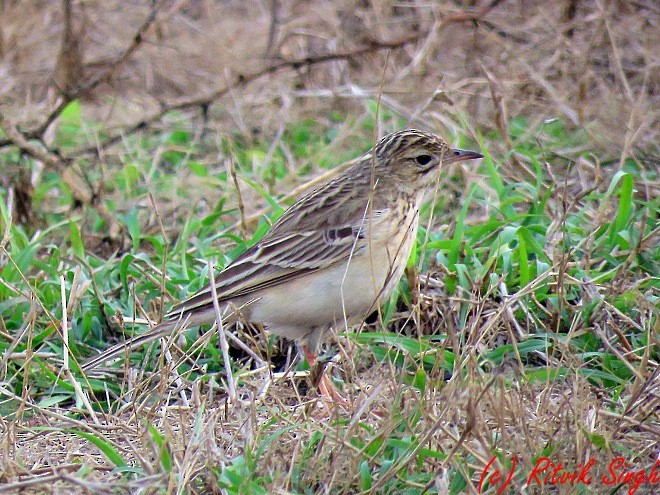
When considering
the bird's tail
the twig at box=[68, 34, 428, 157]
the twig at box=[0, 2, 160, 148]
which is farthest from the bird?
the twig at box=[68, 34, 428, 157]

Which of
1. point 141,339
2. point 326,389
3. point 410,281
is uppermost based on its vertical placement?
point 141,339

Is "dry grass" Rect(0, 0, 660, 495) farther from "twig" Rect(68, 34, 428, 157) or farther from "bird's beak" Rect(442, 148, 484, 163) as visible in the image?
"bird's beak" Rect(442, 148, 484, 163)

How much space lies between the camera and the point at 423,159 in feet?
18.1

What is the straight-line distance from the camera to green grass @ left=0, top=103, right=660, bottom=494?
3.71m

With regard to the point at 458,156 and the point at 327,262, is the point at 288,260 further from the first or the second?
the point at 458,156

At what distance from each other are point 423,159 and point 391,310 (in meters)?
0.87

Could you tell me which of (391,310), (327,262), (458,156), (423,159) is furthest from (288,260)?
(458,156)

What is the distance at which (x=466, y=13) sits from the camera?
8906mm

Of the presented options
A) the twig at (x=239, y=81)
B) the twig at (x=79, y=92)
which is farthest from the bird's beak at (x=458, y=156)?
the twig at (x=79, y=92)

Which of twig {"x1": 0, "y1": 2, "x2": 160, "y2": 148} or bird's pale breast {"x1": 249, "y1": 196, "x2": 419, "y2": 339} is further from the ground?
twig {"x1": 0, "y1": 2, "x2": 160, "y2": 148}

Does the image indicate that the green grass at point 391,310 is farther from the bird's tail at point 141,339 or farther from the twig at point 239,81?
the twig at point 239,81

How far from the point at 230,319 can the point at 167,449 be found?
1.48 metres

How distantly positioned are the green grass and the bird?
0.19 metres

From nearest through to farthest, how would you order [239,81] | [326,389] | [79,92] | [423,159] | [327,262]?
[326,389] < [327,262] < [423,159] < [79,92] < [239,81]
